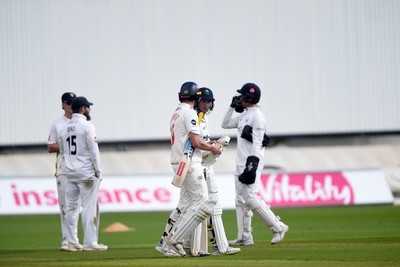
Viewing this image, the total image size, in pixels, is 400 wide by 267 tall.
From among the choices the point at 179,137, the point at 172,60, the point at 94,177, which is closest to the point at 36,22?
the point at 172,60

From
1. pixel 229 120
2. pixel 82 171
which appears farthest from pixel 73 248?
pixel 229 120

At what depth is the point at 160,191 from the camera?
26484 millimetres

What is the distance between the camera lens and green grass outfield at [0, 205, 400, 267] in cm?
1223

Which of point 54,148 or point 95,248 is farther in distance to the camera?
point 54,148

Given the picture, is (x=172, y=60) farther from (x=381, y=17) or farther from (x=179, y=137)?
(x=179, y=137)

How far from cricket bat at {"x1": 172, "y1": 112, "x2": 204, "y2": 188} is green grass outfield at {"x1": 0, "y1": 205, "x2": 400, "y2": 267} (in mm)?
993

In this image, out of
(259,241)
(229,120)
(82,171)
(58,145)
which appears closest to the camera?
(82,171)

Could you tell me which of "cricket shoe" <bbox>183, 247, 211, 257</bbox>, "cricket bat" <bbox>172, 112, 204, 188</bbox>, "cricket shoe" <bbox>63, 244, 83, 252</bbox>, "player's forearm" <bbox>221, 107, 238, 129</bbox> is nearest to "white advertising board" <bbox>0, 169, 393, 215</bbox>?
"player's forearm" <bbox>221, 107, 238, 129</bbox>

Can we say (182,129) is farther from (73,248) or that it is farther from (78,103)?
(73,248)

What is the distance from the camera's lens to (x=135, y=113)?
33438 millimetres

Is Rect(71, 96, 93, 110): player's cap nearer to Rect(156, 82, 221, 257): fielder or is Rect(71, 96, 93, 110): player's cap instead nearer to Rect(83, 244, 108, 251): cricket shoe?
Rect(83, 244, 108, 251): cricket shoe

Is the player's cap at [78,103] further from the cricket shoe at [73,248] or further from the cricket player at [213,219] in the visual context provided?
the cricket player at [213,219]

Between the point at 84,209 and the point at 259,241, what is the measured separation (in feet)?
9.93

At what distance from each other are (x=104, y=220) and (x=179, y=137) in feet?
37.9
